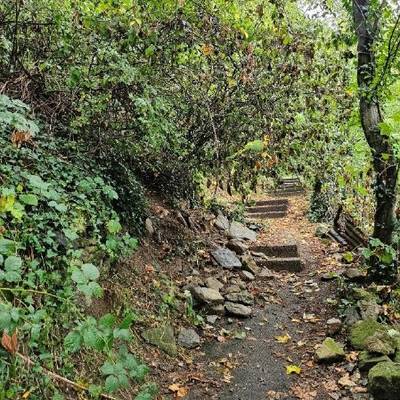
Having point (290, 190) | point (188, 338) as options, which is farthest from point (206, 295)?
point (290, 190)

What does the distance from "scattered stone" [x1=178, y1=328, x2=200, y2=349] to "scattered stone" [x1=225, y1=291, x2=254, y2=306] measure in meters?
1.05

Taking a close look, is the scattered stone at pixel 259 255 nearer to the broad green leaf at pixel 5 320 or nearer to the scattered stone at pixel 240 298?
the scattered stone at pixel 240 298

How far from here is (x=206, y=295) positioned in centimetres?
582

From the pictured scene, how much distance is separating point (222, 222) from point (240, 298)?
298cm

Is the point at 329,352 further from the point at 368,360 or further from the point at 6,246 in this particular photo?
the point at 6,246

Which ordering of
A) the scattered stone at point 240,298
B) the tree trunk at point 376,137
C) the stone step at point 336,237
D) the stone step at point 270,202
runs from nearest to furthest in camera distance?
the tree trunk at point 376,137 < the scattered stone at point 240,298 < the stone step at point 336,237 < the stone step at point 270,202

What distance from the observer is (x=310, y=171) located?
7867mm

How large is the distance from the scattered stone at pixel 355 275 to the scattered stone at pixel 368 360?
2.08m

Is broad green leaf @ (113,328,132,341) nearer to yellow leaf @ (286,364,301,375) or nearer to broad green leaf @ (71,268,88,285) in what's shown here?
broad green leaf @ (71,268,88,285)

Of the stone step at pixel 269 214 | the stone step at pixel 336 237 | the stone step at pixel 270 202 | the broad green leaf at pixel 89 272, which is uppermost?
the stone step at pixel 270 202

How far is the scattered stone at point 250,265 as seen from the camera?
7.25 meters

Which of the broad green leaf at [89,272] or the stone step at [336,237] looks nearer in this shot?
the broad green leaf at [89,272]

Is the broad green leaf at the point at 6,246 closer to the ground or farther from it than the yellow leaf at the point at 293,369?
farther from it

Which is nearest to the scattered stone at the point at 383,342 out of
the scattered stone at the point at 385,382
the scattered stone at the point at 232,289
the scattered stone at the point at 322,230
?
the scattered stone at the point at 385,382
